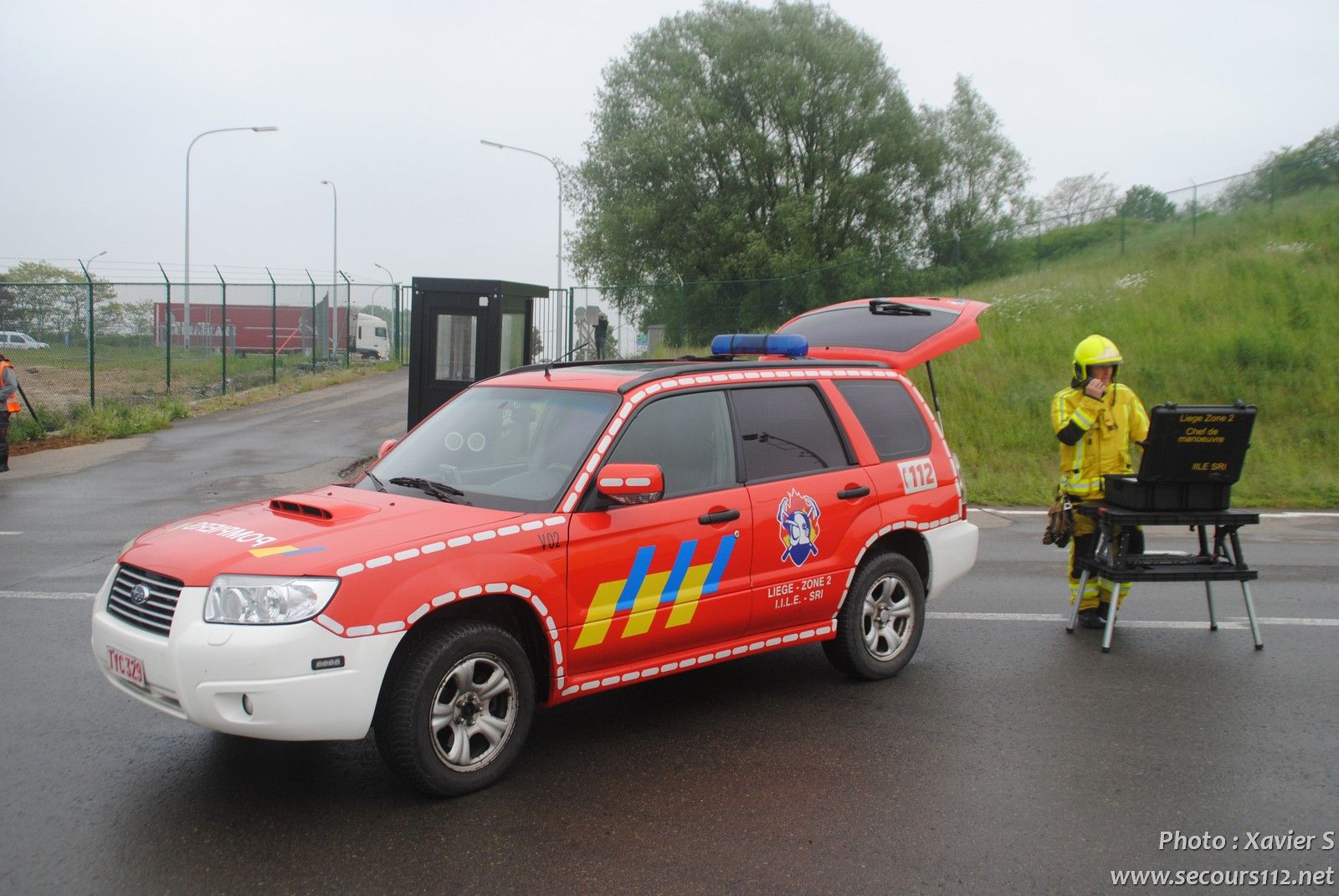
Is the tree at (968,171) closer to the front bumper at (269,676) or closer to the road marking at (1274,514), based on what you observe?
the road marking at (1274,514)

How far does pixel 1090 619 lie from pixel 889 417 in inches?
82.7

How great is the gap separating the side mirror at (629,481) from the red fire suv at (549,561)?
0.01 meters

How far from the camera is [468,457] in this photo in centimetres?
533

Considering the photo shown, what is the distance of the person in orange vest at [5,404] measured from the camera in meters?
14.9

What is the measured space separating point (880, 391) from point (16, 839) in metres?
4.67

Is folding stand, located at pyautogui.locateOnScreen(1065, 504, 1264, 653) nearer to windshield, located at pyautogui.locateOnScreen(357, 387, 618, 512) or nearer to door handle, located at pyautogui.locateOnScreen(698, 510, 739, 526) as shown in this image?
door handle, located at pyautogui.locateOnScreen(698, 510, 739, 526)

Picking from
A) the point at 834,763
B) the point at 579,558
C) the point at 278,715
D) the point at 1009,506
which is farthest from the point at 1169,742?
the point at 1009,506

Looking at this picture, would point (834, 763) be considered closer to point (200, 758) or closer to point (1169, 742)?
point (1169, 742)

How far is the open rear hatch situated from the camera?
8203 mm

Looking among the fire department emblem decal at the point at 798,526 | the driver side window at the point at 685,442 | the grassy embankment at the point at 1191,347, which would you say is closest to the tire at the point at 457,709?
the driver side window at the point at 685,442

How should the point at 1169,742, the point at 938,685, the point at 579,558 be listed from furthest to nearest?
the point at 938,685, the point at 1169,742, the point at 579,558

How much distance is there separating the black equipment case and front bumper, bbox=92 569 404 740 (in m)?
4.64

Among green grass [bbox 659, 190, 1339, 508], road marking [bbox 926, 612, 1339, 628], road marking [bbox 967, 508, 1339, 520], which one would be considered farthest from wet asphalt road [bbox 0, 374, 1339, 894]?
green grass [bbox 659, 190, 1339, 508]

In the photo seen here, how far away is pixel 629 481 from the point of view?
464cm
